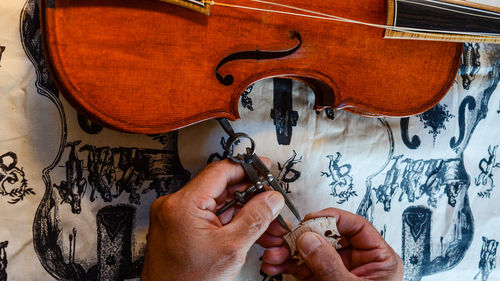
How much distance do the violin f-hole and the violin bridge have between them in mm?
105

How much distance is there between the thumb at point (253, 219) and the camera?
2.43 ft

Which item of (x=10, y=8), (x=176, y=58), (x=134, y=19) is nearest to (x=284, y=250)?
(x=176, y=58)

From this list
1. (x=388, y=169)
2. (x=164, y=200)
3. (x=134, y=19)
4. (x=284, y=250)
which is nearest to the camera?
(x=134, y=19)

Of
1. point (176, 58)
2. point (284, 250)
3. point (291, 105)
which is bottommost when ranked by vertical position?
point (284, 250)

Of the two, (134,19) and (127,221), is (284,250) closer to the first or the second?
(127,221)

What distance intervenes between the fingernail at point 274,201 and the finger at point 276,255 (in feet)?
0.65

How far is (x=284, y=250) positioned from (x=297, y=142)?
0.32 metres

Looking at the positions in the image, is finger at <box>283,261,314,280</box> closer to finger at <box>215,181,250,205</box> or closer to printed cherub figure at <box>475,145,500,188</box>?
finger at <box>215,181,250,205</box>

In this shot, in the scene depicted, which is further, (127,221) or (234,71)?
(127,221)

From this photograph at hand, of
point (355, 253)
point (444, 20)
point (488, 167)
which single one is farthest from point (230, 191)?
point (488, 167)

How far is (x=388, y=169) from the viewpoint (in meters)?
1.15

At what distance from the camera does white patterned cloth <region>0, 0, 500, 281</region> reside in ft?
Result: 2.84

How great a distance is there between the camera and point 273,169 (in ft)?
3.42

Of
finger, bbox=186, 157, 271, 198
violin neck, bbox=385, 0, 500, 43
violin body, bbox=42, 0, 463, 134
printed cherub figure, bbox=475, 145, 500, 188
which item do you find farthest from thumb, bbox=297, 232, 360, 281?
printed cherub figure, bbox=475, 145, 500, 188
